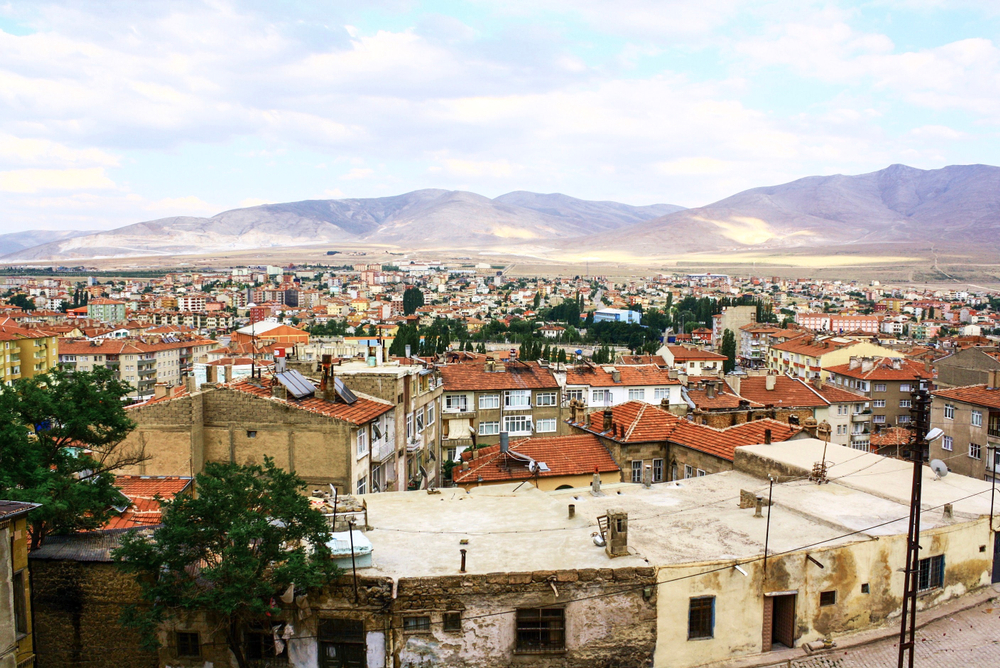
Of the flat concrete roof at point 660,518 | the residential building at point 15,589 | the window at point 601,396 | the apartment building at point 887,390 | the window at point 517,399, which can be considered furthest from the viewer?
the apartment building at point 887,390

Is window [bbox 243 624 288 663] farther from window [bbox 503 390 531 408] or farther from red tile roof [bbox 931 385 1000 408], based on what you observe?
red tile roof [bbox 931 385 1000 408]

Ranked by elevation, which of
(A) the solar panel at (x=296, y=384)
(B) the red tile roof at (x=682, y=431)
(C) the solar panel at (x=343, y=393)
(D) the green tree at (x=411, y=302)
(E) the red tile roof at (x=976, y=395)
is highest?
(A) the solar panel at (x=296, y=384)

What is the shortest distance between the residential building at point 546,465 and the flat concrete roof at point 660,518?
3445mm

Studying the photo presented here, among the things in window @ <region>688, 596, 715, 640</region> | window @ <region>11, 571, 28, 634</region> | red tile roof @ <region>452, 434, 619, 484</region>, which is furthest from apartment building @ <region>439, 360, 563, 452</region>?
window @ <region>11, 571, 28, 634</region>

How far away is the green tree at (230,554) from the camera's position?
439 inches

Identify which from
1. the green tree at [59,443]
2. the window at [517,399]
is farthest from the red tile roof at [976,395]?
the green tree at [59,443]

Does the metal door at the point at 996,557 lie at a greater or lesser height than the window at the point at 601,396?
greater

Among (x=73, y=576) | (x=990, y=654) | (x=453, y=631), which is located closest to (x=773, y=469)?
(x=990, y=654)

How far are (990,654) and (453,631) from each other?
375 inches

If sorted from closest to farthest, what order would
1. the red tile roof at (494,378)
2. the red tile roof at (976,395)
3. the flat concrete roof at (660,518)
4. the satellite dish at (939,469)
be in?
the flat concrete roof at (660,518) < the satellite dish at (939,469) < the red tile roof at (976,395) < the red tile roof at (494,378)

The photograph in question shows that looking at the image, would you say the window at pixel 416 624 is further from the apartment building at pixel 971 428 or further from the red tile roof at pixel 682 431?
the apartment building at pixel 971 428

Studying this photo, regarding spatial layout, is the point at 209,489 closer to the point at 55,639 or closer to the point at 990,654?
the point at 55,639

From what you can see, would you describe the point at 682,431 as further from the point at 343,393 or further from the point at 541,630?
the point at 541,630

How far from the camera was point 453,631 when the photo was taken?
12.3 meters
